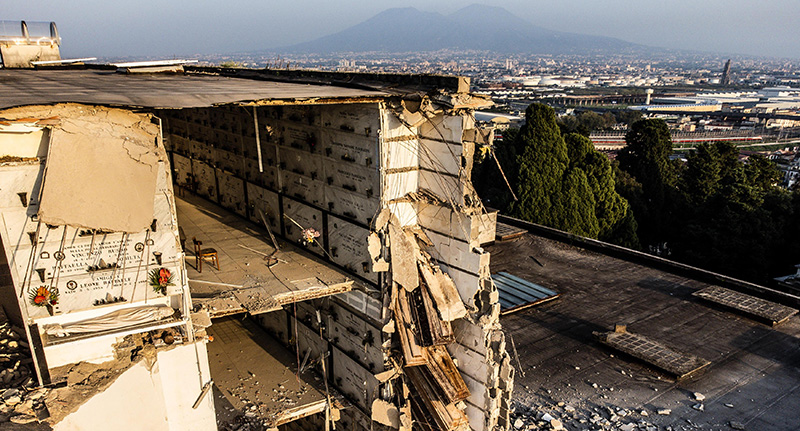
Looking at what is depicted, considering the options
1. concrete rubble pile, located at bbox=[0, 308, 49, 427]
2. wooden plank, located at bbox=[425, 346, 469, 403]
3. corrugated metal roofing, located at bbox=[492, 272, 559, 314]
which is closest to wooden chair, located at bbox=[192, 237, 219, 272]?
Result: concrete rubble pile, located at bbox=[0, 308, 49, 427]

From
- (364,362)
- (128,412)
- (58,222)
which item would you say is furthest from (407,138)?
(128,412)

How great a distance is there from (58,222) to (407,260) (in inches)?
→ 261

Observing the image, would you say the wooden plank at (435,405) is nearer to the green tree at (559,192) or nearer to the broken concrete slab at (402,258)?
the broken concrete slab at (402,258)

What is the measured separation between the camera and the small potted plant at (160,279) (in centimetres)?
962

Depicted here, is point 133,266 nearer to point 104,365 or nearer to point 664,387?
point 104,365

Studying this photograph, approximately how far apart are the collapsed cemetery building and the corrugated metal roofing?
7239 mm

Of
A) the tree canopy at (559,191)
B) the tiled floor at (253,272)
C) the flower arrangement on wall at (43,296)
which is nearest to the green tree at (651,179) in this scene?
the tree canopy at (559,191)

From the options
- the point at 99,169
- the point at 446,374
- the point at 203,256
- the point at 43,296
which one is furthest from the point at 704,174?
the point at 43,296

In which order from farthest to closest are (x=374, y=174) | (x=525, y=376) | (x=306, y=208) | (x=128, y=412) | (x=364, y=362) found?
(x=525, y=376) < (x=306, y=208) < (x=364, y=362) < (x=374, y=174) < (x=128, y=412)

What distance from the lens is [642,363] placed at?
53.1 ft

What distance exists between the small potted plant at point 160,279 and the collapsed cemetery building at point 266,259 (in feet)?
0.13

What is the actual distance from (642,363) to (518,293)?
207 inches

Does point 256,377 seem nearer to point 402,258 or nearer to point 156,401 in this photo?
point 156,401

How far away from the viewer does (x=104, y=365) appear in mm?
9453
